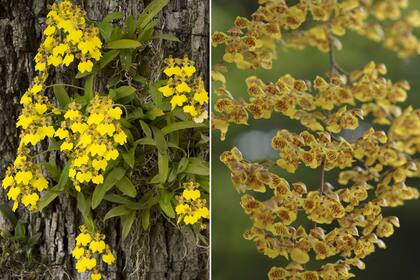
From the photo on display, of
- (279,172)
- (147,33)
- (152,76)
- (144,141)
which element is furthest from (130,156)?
(279,172)

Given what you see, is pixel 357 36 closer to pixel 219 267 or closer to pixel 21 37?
pixel 219 267

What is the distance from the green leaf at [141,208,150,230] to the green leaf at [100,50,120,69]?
500 millimetres

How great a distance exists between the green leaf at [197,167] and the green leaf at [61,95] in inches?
18.0

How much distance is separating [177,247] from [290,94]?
995 mm

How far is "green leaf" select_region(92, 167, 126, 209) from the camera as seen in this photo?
2.14m

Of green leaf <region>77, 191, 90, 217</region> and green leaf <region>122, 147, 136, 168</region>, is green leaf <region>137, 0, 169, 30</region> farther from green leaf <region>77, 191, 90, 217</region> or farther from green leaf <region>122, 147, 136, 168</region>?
green leaf <region>77, 191, 90, 217</region>

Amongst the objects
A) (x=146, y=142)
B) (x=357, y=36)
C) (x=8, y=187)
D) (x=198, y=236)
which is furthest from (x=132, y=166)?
(x=357, y=36)

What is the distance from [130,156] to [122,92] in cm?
21

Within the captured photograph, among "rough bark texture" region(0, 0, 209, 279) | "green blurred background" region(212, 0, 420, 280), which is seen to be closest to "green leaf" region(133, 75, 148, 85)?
"rough bark texture" region(0, 0, 209, 279)

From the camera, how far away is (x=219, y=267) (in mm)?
1548

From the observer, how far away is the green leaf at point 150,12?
2.19 metres

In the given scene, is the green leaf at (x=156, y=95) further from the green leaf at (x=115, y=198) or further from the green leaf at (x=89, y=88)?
the green leaf at (x=115, y=198)

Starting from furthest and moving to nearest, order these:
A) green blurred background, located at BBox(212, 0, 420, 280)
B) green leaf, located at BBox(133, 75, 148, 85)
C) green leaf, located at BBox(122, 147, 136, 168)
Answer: green leaf, located at BBox(133, 75, 148, 85) → green leaf, located at BBox(122, 147, 136, 168) → green blurred background, located at BBox(212, 0, 420, 280)

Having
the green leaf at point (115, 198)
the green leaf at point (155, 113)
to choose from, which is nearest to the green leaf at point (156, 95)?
the green leaf at point (155, 113)
